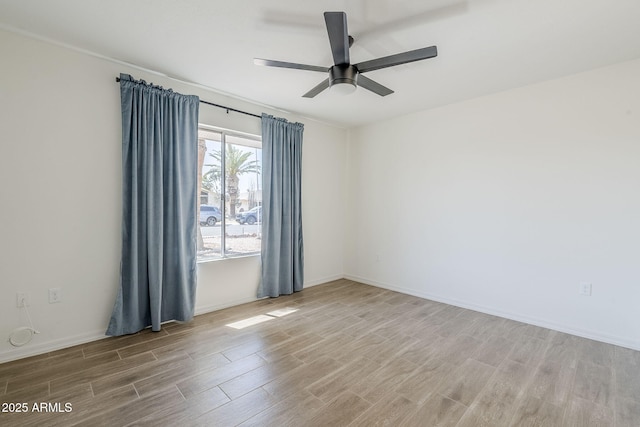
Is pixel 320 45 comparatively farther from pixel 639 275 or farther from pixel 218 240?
pixel 639 275

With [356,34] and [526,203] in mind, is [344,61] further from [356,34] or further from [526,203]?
[526,203]

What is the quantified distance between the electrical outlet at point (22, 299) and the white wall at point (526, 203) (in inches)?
161

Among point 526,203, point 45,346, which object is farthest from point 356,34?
point 45,346

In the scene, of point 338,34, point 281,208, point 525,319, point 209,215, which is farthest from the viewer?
point 281,208

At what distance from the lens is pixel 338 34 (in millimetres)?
1779

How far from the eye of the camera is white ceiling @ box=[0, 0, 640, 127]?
1945mm

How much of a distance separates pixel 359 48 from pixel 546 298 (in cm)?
322

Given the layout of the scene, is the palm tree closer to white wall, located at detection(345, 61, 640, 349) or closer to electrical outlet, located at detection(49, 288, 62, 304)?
electrical outlet, located at detection(49, 288, 62, 304)

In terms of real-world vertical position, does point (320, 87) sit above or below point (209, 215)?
above

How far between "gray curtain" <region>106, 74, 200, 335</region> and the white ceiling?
1.32 ft

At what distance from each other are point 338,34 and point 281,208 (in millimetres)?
2559

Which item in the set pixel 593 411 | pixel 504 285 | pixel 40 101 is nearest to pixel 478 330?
pixel 504 285

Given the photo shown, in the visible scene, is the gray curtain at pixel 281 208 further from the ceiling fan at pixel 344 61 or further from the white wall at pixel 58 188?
the ceiling fan at pixel 344 61

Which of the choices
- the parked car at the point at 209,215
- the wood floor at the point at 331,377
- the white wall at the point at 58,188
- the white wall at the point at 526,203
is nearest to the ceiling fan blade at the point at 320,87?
the white wall at the point at 58,188
